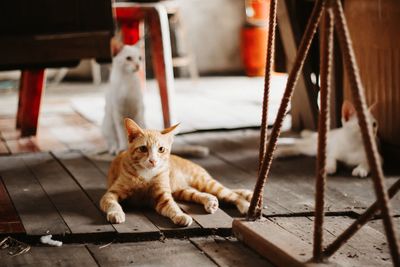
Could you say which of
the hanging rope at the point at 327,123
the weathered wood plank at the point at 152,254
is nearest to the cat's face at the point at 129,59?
the weathered wood plank at the point at 152,254

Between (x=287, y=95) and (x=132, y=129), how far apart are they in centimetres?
82

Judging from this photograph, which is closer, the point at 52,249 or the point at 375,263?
the point at 375,263

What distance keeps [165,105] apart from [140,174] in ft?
5.76

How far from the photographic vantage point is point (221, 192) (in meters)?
2.81

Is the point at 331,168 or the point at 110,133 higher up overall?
the point at 110,133

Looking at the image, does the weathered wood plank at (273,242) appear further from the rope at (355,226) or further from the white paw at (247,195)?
the white paw at (247,195)

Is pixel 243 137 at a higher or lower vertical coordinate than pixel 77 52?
lower

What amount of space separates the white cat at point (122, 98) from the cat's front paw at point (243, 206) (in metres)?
1.13

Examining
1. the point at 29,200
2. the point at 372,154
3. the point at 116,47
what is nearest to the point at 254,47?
the point at 116,47

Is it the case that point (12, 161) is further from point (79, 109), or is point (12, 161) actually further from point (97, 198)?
point (79, 109)

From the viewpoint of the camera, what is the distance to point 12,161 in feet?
12.0

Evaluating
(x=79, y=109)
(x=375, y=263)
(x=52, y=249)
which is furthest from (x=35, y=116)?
(x=375, y=263)

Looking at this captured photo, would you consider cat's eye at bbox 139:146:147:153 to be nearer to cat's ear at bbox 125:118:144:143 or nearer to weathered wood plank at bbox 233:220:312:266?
cat's ear at bbox 125:118:144:143

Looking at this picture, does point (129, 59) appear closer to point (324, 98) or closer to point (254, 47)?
point (324, 98)
